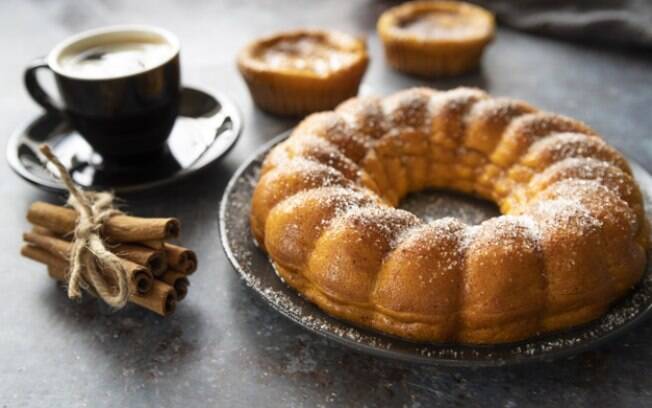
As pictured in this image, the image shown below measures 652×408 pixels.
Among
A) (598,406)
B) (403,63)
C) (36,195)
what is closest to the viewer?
(598,406)

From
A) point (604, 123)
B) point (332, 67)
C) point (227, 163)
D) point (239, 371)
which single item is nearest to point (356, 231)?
point (239, 371)

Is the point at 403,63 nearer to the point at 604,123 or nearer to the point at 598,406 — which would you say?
the point at 604,123

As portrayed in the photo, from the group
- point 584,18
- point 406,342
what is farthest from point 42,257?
point 584,18

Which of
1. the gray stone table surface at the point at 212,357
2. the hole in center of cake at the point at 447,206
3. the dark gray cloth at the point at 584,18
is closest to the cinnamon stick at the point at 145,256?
the gray stone table surface at the point at 212,357

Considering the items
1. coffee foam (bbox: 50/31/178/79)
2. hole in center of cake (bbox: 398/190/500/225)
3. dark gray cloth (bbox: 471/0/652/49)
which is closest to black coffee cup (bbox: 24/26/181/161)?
coffee foam (bbox: 50/31/178/79)

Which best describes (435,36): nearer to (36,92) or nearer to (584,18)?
(584,18)

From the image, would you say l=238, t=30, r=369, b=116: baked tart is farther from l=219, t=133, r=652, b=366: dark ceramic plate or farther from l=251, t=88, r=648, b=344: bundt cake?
l=219, t=133, r=652, b=366: dark ceramic plate

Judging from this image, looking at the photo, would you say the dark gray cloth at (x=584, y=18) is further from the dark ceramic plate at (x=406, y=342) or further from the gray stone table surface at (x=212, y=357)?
the dark ceramic plate at (x=406, y=342)
